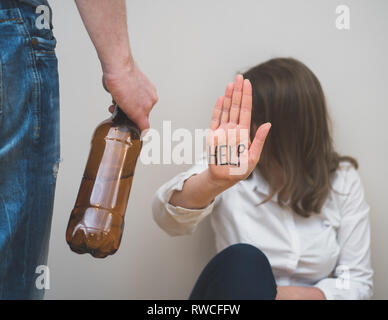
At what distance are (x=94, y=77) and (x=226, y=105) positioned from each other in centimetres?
54

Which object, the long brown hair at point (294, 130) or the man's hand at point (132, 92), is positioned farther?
the long brown hair at point (294, 130)

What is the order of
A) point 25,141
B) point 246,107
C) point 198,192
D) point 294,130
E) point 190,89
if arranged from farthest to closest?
point 190,89 < point 294,130 < point 198,192 < point 246,107 < point 25,141

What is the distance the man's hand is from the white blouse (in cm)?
47

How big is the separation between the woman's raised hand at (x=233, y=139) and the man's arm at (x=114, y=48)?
0.18 meters

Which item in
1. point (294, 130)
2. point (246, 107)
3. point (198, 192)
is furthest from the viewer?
point (294, 130)

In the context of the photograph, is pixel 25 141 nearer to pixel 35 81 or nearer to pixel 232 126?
pixel 35 81

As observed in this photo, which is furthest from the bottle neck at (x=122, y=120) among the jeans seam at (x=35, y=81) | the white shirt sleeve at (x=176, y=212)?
the white shirt sleeve at (x=176, y=212)

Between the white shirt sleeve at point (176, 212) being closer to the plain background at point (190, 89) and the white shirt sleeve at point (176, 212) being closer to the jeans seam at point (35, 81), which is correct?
the plain background at point (190, 89)

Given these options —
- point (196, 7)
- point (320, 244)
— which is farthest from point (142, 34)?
point (320, 244)

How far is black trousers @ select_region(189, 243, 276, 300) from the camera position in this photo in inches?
32.0

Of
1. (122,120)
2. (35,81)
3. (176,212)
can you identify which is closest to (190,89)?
(176,212)

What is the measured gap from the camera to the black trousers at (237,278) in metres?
0.81

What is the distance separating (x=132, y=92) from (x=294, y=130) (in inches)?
22.8

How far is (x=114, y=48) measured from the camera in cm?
55
